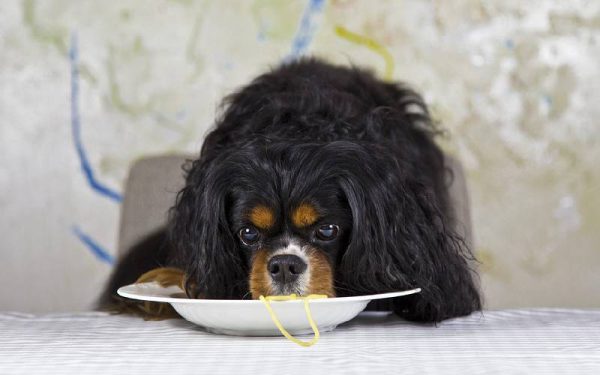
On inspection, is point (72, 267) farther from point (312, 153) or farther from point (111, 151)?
point (312, 153)

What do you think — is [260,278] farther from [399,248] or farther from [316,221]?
[399,248]

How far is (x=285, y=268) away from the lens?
6.45 ft

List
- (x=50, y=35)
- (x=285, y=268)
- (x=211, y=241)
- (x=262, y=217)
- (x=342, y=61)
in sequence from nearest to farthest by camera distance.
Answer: (x=285, y=268) < (x=262, y=217) < (x=211, y=241) < (x=342, y=61) < (x=50, y=35)

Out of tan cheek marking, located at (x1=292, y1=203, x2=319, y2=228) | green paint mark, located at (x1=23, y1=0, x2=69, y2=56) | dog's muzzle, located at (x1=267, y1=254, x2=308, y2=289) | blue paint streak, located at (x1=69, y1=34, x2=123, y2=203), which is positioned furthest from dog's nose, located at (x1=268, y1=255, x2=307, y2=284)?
green paint mark, located at (x1=23, y1=0, x2=69, y2=56)

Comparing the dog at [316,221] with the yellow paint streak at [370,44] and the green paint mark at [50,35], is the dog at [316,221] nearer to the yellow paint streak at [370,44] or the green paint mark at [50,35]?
the yellow paint streak at [370,44]

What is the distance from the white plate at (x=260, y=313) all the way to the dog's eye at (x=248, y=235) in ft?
1.08

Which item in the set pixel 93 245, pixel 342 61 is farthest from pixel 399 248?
pixel 93 245

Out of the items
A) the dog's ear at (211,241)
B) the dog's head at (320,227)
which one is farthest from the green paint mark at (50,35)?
the dog's head at (320,227)

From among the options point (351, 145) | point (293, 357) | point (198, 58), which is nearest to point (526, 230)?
point (198, 58)

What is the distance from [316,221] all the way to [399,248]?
23 centimetres

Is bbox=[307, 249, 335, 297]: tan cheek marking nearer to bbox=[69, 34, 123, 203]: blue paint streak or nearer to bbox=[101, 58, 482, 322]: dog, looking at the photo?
bbox=[101, 58, 482, 322]: dog

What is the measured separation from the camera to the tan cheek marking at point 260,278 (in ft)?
6.55

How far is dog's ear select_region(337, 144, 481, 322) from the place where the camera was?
2.08 m

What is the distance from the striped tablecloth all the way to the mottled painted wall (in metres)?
2.29
